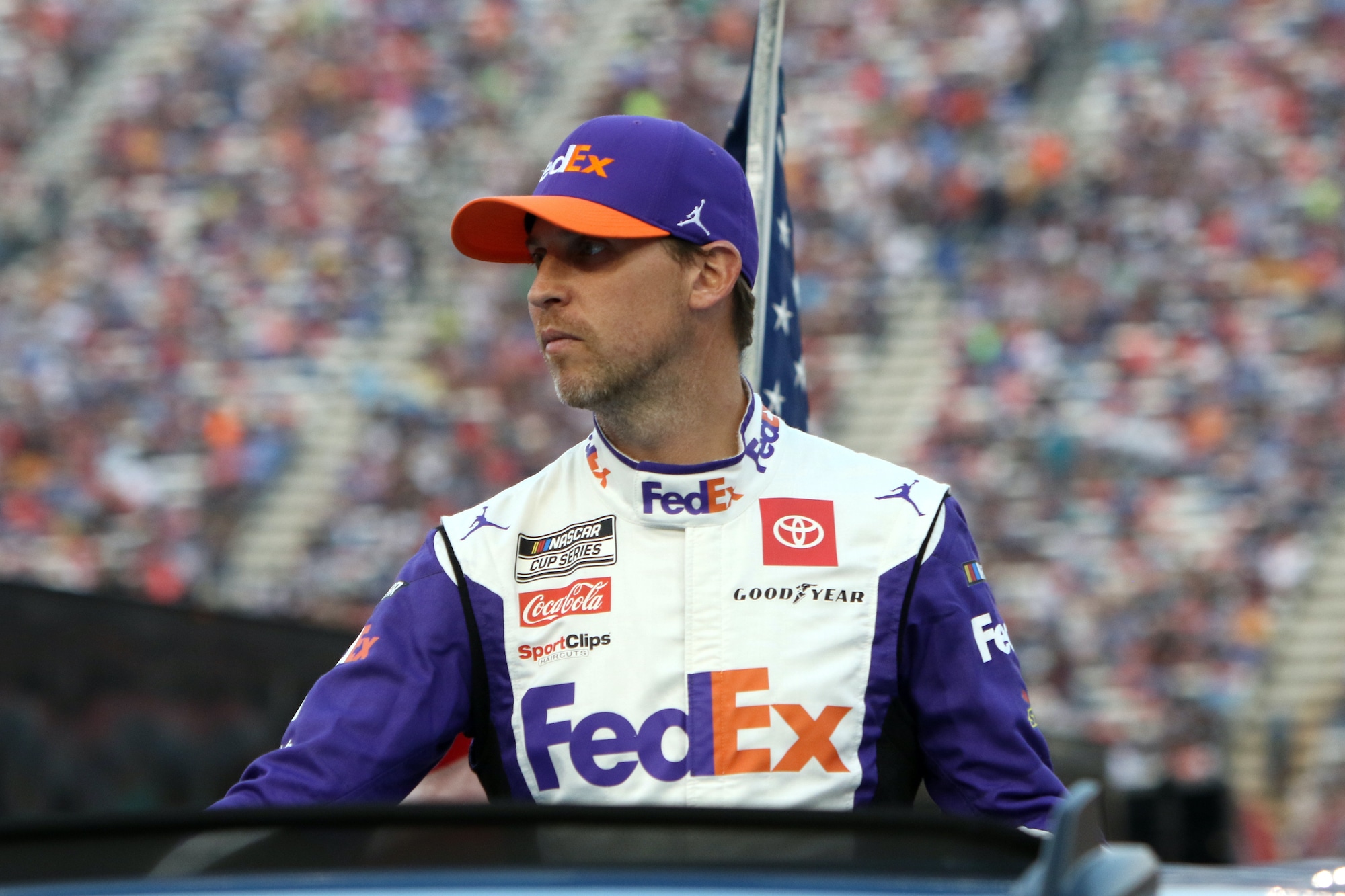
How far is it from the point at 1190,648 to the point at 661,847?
754cm

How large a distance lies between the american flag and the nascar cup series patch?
3.22ft

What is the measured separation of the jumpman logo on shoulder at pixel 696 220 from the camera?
193 centimetres

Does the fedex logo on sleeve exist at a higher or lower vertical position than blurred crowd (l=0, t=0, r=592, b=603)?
lower

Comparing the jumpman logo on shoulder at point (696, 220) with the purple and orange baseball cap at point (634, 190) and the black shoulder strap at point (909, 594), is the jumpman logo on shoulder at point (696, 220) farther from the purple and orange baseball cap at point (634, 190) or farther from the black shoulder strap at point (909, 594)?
the black shoulder strap at point (909, 594)

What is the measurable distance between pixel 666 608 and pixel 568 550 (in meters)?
0.14

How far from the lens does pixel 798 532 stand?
1.90 metres

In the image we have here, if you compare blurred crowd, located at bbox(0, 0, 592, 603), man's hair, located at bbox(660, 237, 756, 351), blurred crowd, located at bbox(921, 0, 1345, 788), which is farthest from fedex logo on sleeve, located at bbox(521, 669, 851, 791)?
blurred crowd, located at bbox(0, 0, 592, 603)

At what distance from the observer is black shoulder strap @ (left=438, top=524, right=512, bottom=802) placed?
1.87 meters

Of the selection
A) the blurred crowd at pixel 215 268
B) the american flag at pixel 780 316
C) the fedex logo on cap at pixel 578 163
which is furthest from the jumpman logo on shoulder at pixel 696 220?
the blurred crowd at pixel 215 268

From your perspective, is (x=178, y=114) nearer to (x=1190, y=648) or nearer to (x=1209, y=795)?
(x=1190, y=648)

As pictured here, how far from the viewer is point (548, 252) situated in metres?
1.95

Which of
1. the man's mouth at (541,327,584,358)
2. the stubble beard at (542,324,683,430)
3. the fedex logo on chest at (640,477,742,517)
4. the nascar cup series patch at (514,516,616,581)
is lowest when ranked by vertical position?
the nascar cup series patch at (514,516,616,581)

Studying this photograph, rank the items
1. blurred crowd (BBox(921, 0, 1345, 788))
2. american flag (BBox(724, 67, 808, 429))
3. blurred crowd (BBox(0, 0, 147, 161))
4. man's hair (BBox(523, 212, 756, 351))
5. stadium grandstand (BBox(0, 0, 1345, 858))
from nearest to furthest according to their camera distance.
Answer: man's hair (BBox(523, 212, 756, 351)) → american flag (BBox(724, 67, 808, 429)) → blurred crowd (BBox(921, 0, 1345, 788)) → stadium grandstand (BBox(0, 0, 1345, 858)) → blurred crowd (BBox(0, 0, 147, 161))

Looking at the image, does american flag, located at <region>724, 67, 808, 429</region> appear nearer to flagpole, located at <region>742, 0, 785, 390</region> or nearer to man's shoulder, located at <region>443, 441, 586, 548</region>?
flagpole, located at <region>742, 0, 785, 390</region>
